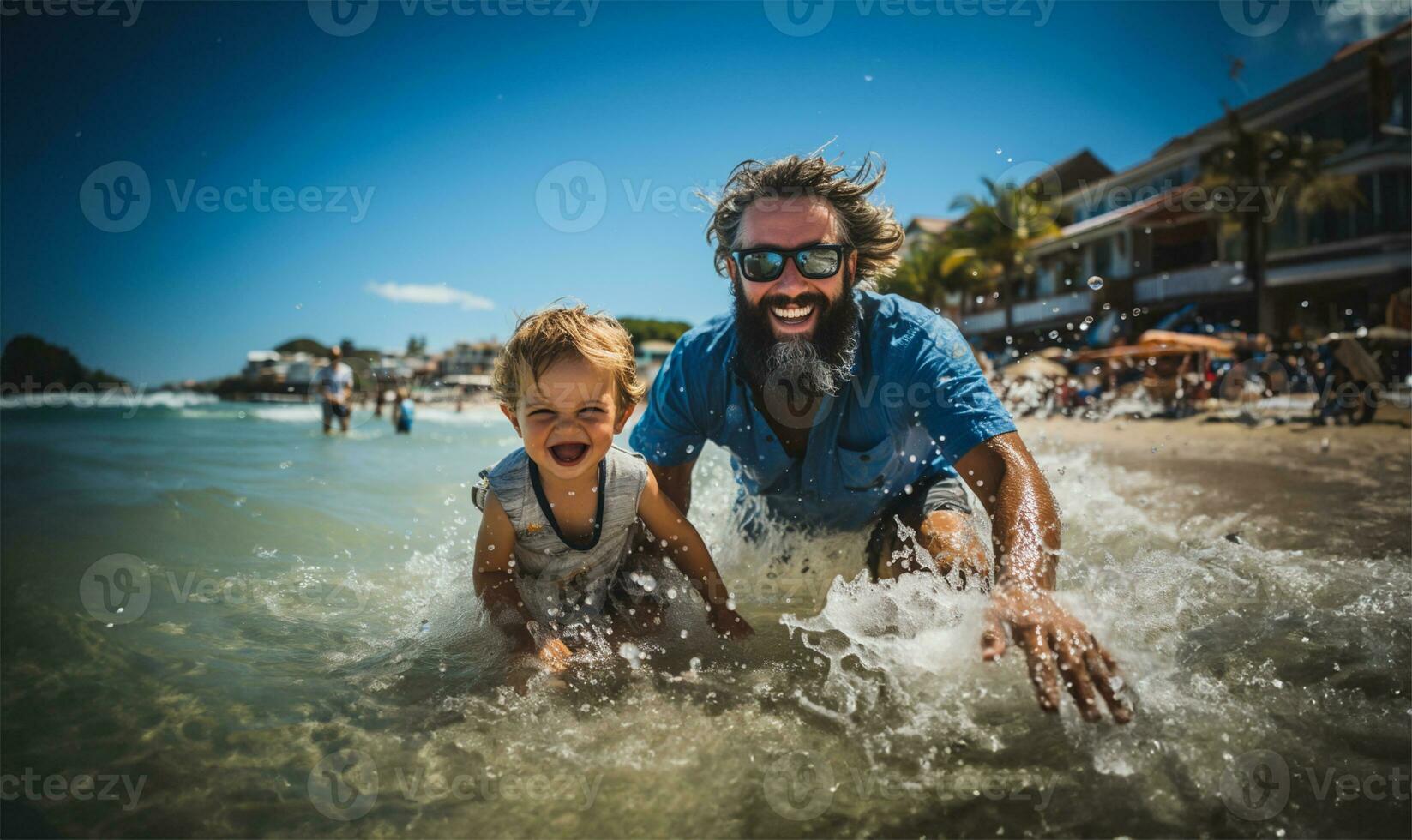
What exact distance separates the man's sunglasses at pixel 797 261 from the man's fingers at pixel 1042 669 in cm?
192

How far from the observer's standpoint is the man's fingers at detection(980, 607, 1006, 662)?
6.08 ft

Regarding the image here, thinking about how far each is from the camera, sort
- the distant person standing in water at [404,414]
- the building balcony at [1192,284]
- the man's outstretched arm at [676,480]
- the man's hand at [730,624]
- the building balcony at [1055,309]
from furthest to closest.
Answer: the building balcony at [1055,309] → the building balcony at [1192,284] → the distant person standing in water at [404,414] → the man's outstretched arm at [676,480] → the man's hand at [730,624]

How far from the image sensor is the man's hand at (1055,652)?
1.83 m

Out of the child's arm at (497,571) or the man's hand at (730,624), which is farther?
the man's hand at (730,624)

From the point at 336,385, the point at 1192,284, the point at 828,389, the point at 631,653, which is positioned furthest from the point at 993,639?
the point at 1192,284

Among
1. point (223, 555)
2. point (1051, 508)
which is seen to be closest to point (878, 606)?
point (1051, 508)

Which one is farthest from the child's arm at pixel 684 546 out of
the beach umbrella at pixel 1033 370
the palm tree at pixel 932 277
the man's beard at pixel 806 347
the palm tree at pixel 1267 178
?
the palm tree at pixel 932 277

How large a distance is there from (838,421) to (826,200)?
110cm

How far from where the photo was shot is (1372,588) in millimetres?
3098

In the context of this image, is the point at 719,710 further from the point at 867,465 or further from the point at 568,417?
the point at 867,465

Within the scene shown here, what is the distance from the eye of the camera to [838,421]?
3.42 meters

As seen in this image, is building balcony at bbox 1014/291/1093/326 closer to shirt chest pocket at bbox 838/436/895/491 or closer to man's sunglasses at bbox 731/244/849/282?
shirt chest pocket at bbox 838/436/895/491

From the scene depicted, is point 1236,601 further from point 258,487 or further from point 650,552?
point 258,487

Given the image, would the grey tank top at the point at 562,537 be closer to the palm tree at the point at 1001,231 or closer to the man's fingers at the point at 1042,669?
the man's fingers at the point at 1042,669
